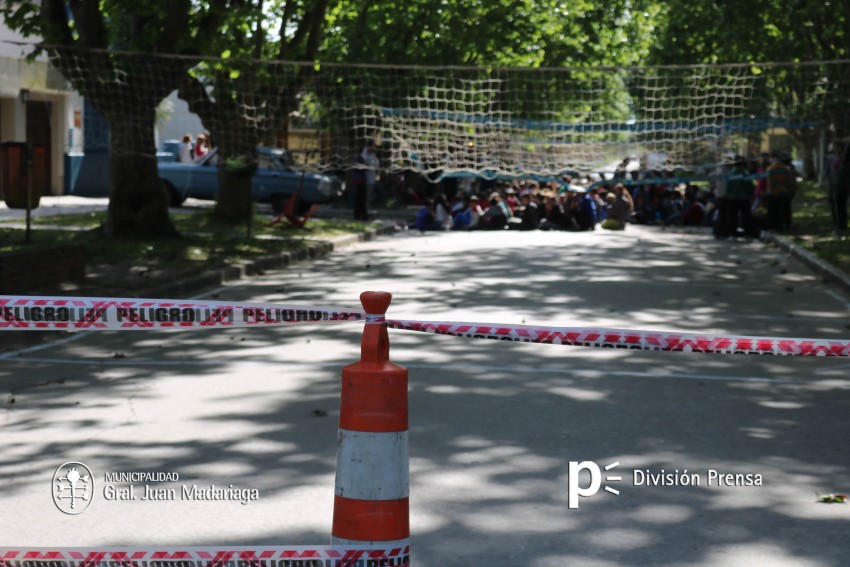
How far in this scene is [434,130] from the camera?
74.3 ft

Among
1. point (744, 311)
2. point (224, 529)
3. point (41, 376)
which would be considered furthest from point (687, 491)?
point (744, 311)

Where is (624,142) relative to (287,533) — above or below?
above

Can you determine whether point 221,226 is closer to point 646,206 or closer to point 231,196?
point 231,196

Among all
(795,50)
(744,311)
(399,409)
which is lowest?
(744,311)

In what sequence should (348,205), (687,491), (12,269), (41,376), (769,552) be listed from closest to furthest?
1. (769,552)
2. (687,491)
3. (41,376)
4. (12,269)
5. (348,205)

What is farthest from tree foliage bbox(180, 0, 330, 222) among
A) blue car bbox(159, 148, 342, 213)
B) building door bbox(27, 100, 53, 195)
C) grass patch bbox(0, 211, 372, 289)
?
building door bbox(27, 100, 53, 195)

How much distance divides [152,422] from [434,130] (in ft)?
50.3

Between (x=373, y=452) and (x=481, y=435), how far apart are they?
11.5 ft

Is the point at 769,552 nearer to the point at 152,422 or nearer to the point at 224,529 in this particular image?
the point at 224,529

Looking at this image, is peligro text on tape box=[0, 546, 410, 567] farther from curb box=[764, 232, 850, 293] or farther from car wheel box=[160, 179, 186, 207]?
car wheel box=[160, 179, 186, 207]

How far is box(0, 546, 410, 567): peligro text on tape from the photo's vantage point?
4031 mm

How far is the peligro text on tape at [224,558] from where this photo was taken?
4.03m

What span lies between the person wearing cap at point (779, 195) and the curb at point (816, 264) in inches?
57.4

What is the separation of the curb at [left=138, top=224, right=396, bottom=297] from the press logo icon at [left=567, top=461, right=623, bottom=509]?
26.0ft
